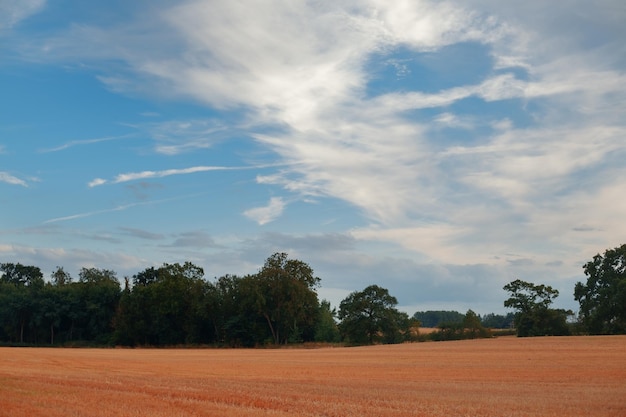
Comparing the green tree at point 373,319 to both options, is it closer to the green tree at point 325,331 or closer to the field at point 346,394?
the green tree at point 325,331

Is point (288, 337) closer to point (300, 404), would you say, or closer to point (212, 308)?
point (212, 308)

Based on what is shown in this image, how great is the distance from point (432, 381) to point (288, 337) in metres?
76.6

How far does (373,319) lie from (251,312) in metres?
21.8

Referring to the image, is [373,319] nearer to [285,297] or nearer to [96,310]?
[285,297]

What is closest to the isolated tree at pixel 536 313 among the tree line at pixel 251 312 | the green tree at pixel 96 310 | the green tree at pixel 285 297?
the tree line at pixel 251 312

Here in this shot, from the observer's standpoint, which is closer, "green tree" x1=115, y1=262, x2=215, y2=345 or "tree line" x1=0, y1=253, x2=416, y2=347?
"tree line" x1=0, y1=253, x2=416, y2=347

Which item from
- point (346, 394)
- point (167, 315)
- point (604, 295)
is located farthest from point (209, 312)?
point (346, 394)

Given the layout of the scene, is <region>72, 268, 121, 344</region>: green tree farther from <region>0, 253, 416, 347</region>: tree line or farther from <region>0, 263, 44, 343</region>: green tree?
<region>0, 263, 44, 343</region>: green tree

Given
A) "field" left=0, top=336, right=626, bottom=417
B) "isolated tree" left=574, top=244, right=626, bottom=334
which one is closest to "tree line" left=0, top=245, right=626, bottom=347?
"isolated tree" left=574, top=244, right=626, bottom=334

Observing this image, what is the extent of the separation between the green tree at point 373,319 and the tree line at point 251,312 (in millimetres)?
159

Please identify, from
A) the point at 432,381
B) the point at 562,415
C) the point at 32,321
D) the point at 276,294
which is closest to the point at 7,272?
the point at 32,321

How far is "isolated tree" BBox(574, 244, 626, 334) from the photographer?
270ft

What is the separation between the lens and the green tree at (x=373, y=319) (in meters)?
94.8

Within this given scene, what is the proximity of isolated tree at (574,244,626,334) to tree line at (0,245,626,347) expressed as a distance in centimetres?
14
